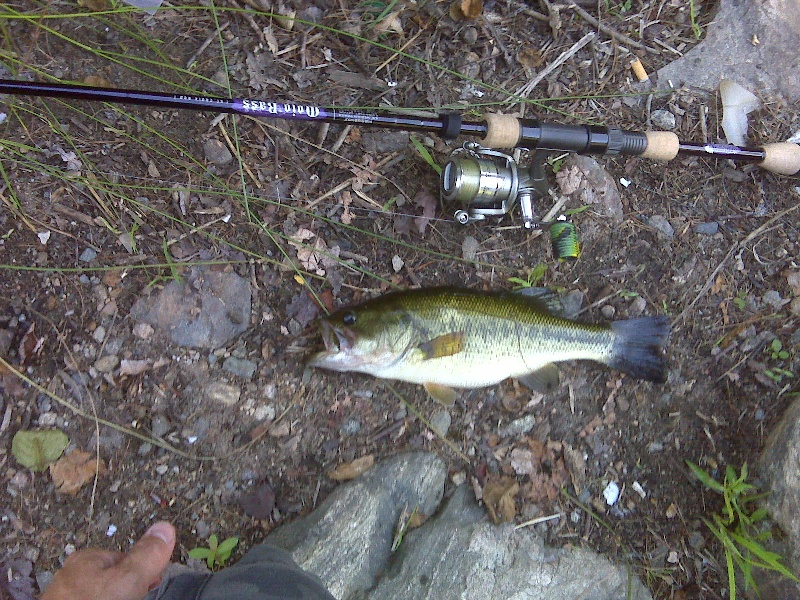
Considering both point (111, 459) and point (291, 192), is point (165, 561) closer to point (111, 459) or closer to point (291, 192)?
point (111, 459)

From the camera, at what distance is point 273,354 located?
10.8 ft

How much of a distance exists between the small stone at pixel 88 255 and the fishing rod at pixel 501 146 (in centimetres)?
114

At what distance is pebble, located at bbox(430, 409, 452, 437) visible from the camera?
3.39 meters

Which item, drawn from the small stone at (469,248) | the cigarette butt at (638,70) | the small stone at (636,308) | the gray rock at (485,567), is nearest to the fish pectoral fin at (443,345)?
the small stone at (469,248)

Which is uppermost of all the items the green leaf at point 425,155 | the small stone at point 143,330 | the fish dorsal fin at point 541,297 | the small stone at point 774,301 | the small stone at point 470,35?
the small stone at point 470,35

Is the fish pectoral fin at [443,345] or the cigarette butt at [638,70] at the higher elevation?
the cigarette butt at [638,70]

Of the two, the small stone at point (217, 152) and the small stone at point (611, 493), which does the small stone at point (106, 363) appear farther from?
the small stone at point (611, 493)

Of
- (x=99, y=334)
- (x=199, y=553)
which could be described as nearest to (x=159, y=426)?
(x=99, y=334)

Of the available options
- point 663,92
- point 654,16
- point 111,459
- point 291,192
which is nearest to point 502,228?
point 291,192

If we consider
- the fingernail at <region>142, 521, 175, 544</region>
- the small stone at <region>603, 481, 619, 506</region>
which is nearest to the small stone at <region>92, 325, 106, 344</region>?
the fingernail at <region>142, 521, 175, 544</region>

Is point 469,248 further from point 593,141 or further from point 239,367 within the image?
point 239,367

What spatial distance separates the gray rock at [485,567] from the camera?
122 inches

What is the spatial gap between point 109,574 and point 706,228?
4.12m

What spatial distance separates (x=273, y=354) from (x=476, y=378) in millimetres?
1198
